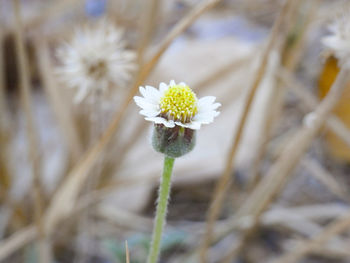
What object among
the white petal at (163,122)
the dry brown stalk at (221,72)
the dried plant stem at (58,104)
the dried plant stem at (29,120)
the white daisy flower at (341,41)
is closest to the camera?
the white petal at (163,122)

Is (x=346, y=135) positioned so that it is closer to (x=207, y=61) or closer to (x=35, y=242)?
(x=207, y=61)

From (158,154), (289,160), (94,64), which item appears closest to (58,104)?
(158,154)

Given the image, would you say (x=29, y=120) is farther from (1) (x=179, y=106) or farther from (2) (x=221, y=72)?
(2) (x=221, y=72)

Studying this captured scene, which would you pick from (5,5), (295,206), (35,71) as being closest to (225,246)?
(295,206)

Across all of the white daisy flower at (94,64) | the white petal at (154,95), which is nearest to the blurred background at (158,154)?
the white daisy flower at (94,64)

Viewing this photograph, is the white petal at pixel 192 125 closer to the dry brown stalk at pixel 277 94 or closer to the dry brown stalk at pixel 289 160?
the dry brown stalk at pixel 289 160
